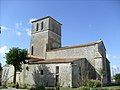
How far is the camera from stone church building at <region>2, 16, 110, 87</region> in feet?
81.5

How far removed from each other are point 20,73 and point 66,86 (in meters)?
11.6

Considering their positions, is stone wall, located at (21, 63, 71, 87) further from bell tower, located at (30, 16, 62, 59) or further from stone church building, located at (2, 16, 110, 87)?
bell tower, located at (30, 16, 62, 59)

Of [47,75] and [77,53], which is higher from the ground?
[77,53]

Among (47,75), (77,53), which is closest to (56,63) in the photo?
(47,75)

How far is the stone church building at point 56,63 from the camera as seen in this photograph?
24828 millimetres

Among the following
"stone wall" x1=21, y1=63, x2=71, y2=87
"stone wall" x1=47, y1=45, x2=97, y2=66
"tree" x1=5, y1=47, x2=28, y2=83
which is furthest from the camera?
"stone wall" x1=47, y1=45, x2=97, y2=66

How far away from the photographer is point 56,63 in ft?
84.9

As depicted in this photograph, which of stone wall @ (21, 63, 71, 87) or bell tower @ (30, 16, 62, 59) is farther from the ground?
bell tower @ (30, 16, 62, 59)

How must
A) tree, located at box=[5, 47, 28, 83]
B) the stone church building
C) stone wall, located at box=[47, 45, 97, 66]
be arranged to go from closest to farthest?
the stone church building, tree, located at box=[5, 47, 28, 83], stone wall, located at box=[47, 45, 97, 66]

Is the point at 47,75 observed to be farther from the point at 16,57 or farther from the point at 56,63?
the point at 16,57

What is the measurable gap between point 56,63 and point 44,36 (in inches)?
479

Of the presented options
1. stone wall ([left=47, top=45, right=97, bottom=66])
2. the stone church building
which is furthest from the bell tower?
stone wall ([left=47, top=45, right=97, bottom=66])

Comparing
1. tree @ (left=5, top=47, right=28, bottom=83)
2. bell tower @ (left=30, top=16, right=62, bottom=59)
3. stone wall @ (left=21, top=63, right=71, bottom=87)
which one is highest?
bell tower @ (left=30, top=16, right=62, bottom=59)

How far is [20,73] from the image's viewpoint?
31.0m
